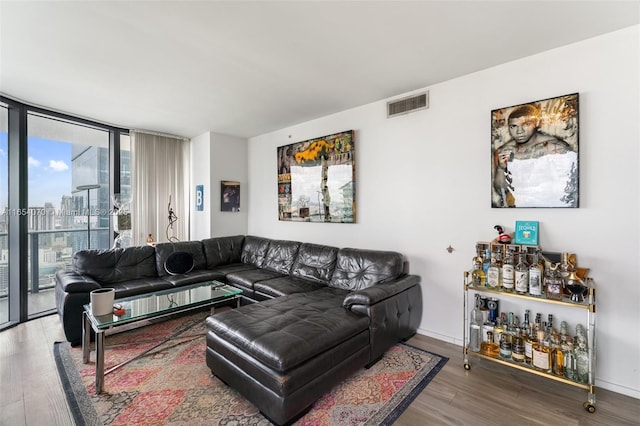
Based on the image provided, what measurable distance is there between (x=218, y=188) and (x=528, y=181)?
425 centimetres

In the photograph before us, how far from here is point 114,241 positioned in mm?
4234

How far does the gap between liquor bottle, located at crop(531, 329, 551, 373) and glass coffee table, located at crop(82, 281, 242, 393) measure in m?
2.57

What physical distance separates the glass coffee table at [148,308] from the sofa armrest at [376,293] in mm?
1233

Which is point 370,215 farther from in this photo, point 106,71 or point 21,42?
point 21,42

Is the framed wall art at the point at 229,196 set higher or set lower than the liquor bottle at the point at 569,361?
higher

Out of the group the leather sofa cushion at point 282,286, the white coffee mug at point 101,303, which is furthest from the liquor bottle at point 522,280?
the white coffee mug at point 101,303

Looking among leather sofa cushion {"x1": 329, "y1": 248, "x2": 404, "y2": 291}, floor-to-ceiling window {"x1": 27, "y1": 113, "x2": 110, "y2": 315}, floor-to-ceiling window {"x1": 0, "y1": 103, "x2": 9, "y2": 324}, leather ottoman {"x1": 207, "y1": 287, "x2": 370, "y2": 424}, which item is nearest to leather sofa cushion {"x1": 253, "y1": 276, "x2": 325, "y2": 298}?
leather sofa cushion {"x1": 329, "y1": 248, "x2": 404, "y2": 291}

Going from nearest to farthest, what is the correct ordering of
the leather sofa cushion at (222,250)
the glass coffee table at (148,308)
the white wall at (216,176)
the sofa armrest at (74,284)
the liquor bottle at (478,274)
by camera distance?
the glass coffee table at (148,308), the liquor bottle at (478,274), the sofa armrest at (74,284), the leather sofa cushion at (222,250), the white wall at (216,176)

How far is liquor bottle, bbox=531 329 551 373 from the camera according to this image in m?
2.03

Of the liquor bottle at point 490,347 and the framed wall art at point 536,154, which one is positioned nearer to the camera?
the framed wall art at point 536,154

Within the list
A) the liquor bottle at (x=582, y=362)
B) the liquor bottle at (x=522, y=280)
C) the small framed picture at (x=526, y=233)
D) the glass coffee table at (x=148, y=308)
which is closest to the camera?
the liquor bottle at (x=582, y=362)

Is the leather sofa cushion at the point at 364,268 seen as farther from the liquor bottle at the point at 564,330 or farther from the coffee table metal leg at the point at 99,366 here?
the coffee table metal leg at the point at 99,366

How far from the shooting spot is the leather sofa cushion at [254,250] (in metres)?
4.26

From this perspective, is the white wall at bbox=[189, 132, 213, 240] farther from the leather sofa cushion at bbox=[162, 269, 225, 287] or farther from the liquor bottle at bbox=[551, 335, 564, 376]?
the liquor bottle at bbox=[551, 335, 564, 376]
